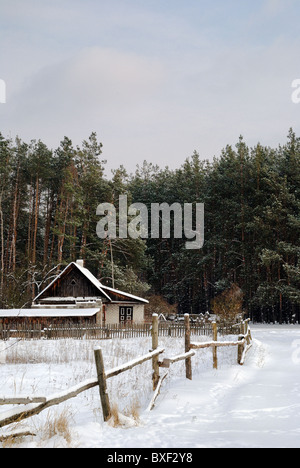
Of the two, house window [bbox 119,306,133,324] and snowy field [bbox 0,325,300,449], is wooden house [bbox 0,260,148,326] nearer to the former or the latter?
house window [bbox 119,306,133,324]

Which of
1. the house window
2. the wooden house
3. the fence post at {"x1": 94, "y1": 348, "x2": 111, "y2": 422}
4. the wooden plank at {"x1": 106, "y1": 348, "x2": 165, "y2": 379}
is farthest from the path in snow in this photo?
the house window

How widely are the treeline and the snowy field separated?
28.6m

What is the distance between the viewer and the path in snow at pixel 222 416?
18.7ft

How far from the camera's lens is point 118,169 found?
50000mm

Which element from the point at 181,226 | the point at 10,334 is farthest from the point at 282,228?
the point at 10,334

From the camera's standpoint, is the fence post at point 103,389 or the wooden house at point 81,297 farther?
the wooden house at point 81,297

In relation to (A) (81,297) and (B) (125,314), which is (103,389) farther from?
(B) (125,314)

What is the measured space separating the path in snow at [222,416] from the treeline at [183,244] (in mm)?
31823

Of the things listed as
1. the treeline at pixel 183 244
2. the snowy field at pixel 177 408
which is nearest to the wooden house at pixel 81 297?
the treeline at pixel 183 244

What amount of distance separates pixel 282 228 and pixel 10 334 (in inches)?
1280

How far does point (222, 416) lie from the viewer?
7.21 metres

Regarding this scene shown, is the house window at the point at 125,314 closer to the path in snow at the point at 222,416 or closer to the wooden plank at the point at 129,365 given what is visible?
the path in snow at the point at 222,416

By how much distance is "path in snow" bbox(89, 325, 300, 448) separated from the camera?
5715 mm
